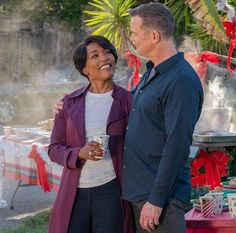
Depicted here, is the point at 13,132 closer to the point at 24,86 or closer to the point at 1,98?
the point at 1,98

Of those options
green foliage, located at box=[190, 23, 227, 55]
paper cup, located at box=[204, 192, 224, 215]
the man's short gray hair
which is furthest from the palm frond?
the man's short gray hair

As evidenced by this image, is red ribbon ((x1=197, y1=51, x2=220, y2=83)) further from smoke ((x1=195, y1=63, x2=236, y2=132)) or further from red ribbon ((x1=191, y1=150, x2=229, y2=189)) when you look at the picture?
smoke ((x1=195, y1=63, x2=236, y2=132))

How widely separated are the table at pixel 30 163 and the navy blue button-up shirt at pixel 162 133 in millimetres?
3377

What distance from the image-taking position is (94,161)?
332 centimetres

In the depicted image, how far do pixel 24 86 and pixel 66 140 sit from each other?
1667 cm

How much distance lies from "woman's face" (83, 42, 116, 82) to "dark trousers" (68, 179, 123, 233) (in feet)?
1.73

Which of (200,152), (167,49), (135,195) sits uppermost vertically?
(167,49)

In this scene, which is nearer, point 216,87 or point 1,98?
point 216,87

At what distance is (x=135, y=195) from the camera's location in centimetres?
310

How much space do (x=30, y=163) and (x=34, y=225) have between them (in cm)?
64

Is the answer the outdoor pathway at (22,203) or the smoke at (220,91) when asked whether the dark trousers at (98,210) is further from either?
the smoke at (220,91)

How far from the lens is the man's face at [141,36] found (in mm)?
3033

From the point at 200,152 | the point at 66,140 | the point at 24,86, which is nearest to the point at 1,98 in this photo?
the point at 24,86

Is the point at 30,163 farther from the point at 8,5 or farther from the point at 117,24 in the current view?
the point at 8,5
